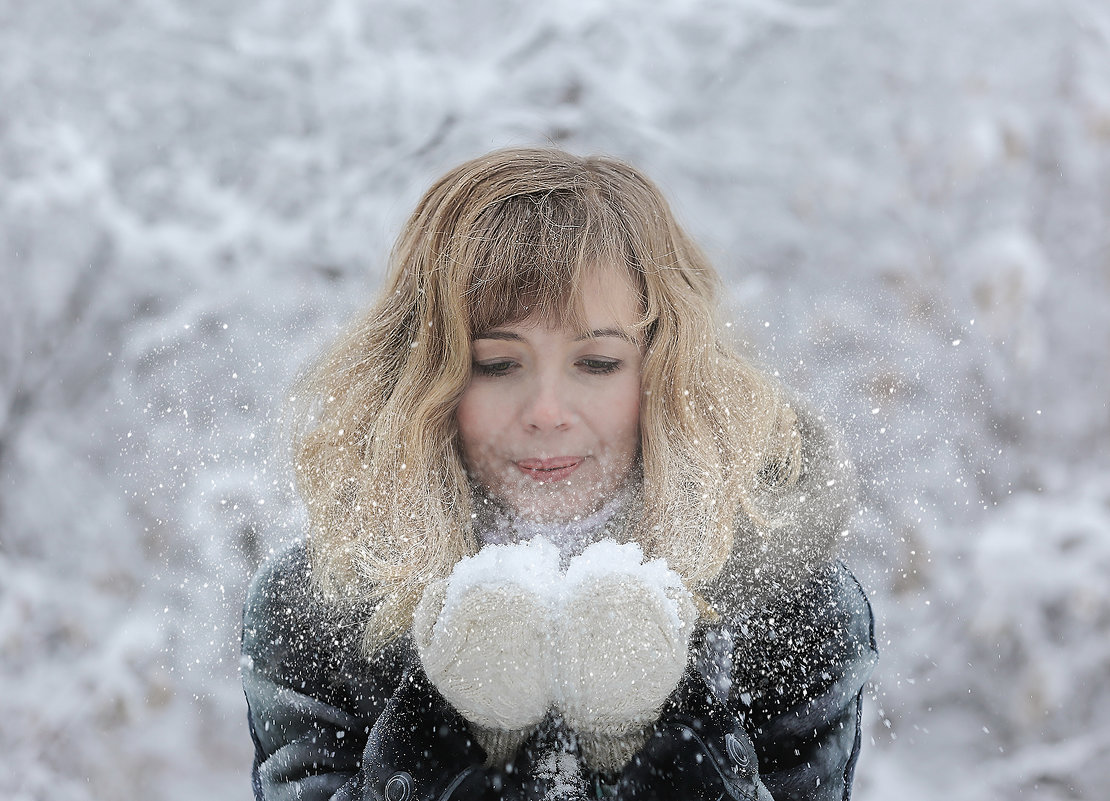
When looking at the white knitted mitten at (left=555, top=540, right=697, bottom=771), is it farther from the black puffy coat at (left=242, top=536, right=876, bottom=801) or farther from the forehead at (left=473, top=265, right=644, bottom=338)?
the forehead at (left=473, top=265, right=644, bottom=338)

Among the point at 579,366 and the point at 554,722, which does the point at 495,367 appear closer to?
the point at 579,366

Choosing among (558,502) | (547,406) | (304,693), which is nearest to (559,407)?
(547,406)

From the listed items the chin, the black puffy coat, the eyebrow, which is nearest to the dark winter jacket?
the black puffy coat

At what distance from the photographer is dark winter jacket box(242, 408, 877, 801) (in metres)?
0.69

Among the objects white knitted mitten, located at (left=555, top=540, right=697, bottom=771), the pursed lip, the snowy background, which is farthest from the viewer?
the snowy background

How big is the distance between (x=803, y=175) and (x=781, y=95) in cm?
14

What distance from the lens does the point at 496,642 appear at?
2.16 feet

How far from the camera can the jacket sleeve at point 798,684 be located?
0.77 m

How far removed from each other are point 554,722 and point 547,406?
286 mm

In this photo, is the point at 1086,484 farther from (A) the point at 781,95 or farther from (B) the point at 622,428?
(B) the point at 622,428

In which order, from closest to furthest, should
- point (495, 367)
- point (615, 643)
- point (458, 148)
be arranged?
1. point (615, 643)
2. point (495, 367)
3. point (458, 148)

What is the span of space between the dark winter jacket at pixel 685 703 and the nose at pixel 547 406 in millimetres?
243

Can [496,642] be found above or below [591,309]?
below

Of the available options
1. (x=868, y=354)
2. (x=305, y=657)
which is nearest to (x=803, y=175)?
(x=868, y=354)
